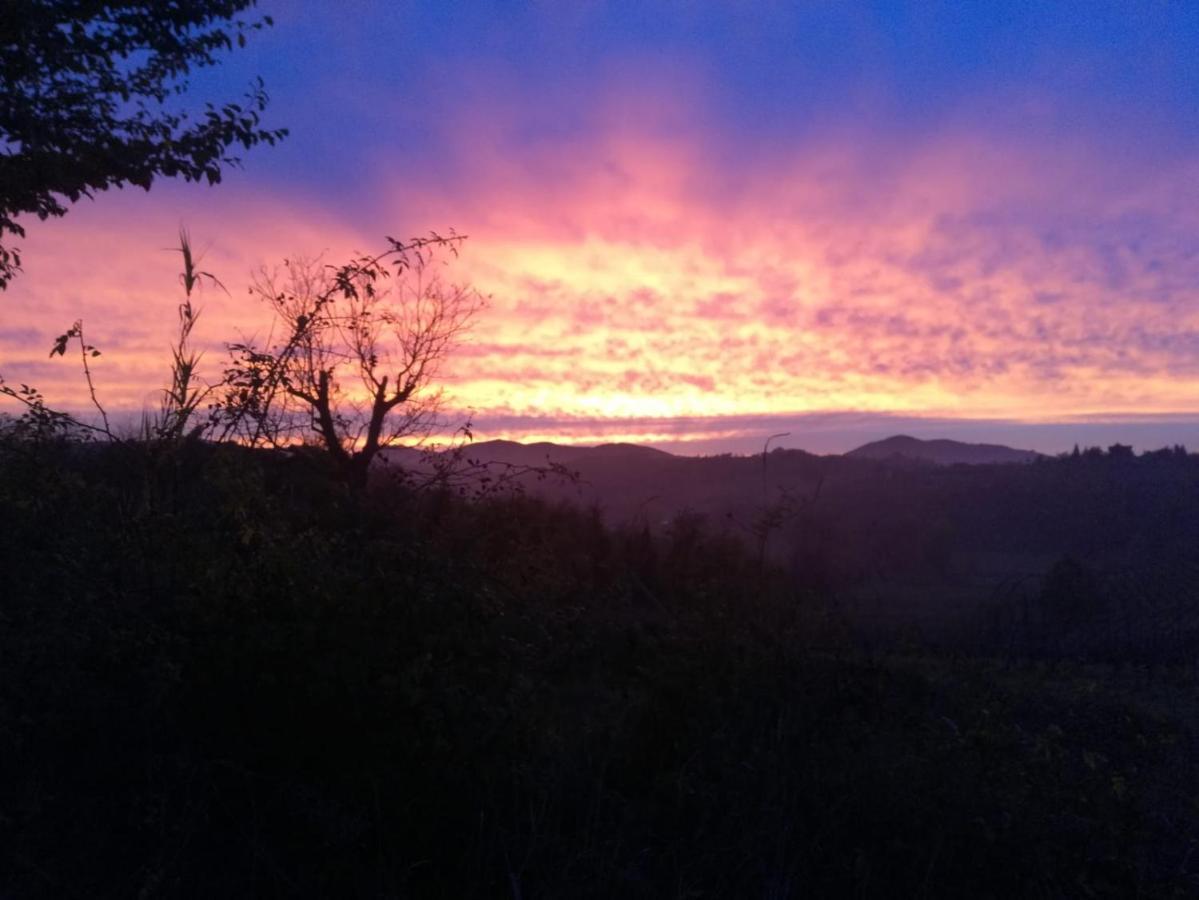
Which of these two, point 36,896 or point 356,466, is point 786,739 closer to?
point 36,896

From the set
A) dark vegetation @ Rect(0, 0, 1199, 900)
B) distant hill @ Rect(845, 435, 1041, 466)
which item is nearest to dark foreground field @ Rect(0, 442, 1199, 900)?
dark vegetation @ Rect(0, 0, 1199, 900)

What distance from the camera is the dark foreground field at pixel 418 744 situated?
166 inches

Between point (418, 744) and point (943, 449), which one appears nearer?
point (418, 744)

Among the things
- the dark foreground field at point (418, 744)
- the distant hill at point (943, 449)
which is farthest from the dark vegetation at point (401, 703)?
the distant hill at point (943, 449)

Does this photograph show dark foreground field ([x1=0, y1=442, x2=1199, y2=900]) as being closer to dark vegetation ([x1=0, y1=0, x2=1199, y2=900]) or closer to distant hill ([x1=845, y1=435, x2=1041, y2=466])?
dark vegetation ([x1=0, y1=0, x2=1199, y2=900])

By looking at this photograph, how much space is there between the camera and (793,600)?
6.73 meters

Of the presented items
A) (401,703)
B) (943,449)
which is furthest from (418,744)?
(943,449)

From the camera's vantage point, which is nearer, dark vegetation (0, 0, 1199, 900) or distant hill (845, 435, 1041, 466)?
dark vegetation (0, 0, 1199, 900)

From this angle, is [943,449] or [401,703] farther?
[943,449]

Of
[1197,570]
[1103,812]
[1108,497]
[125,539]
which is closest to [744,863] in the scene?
[1103,812]

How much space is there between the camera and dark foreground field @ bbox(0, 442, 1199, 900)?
422 cm

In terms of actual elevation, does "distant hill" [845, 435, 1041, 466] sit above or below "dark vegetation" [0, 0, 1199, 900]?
above

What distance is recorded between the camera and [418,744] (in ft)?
14.4

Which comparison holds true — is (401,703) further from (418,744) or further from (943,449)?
(943,449)
